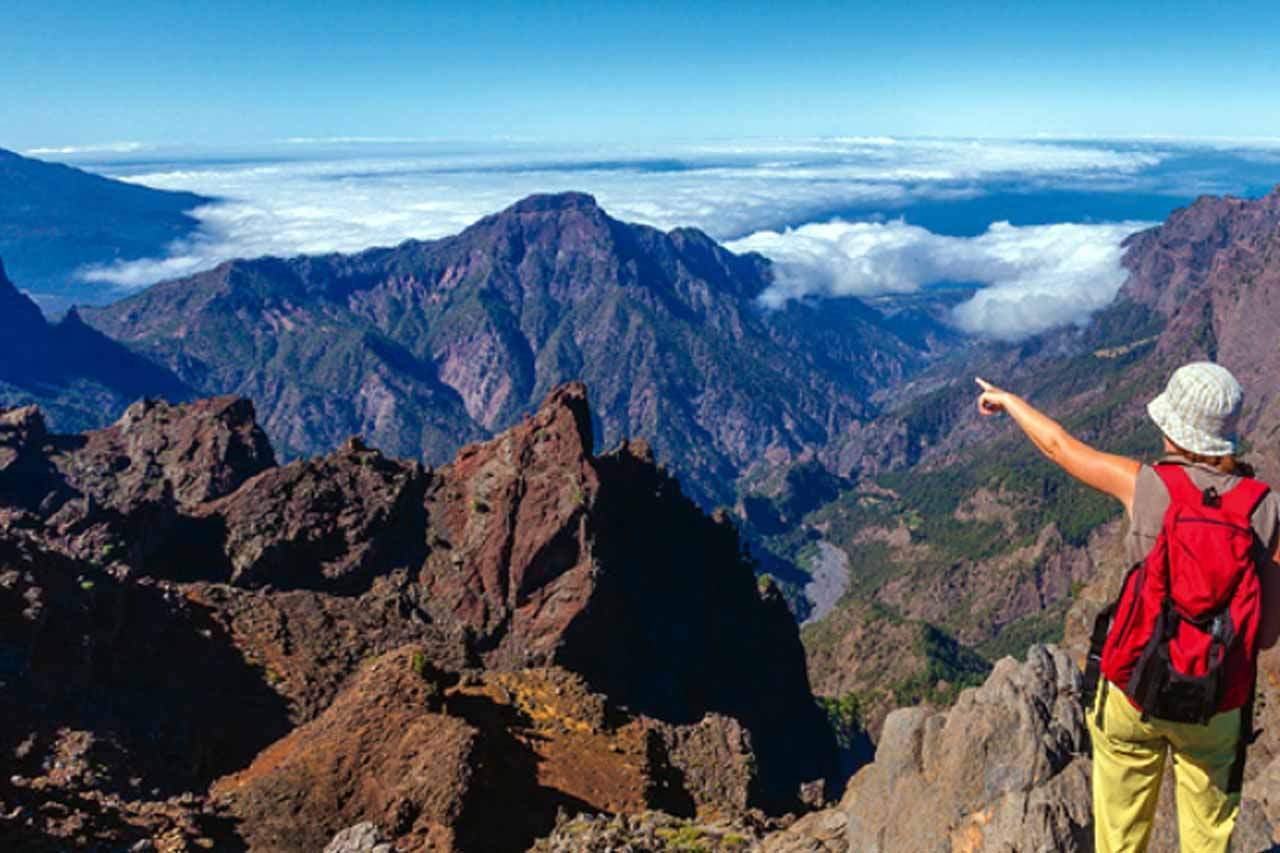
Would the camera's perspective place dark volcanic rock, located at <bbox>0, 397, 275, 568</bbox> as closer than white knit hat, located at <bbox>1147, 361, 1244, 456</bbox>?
No

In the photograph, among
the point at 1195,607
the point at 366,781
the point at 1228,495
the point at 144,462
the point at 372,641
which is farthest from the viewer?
the point at 144,462

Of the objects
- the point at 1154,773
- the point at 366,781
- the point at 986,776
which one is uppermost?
the point at 1154,773

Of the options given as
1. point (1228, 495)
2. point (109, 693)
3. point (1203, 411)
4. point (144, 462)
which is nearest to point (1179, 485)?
point (1228, 495)

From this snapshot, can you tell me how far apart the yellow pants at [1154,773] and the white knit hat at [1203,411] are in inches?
123

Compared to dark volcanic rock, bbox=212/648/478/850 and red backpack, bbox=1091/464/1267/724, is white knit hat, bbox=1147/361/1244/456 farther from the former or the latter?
dark volcanic rock, bbox=212/648/478/850

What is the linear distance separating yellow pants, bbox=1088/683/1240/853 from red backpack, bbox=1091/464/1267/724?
0.70 meters

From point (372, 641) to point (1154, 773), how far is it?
156 ft

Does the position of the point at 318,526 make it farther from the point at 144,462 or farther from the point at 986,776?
the point at 986,776

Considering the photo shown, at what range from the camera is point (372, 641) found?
168 ft

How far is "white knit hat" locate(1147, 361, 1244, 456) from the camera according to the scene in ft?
30.7

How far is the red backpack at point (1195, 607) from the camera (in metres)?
8.75

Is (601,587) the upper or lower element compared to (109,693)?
lower

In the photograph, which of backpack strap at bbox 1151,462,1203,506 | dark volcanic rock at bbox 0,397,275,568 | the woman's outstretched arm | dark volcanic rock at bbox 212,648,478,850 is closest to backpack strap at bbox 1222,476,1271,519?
backpack strap at bbox 1151,462,1203,506

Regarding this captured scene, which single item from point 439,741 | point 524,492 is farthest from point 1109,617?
point 524,492
